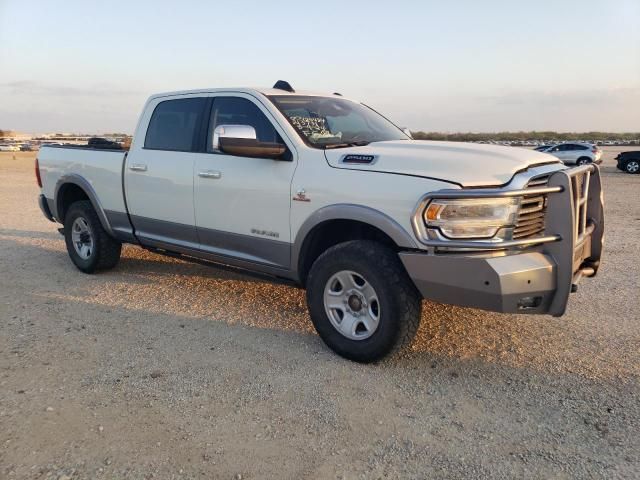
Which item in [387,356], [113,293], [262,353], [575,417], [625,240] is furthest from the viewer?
[625,240]

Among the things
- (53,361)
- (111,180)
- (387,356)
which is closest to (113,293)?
(111,180)

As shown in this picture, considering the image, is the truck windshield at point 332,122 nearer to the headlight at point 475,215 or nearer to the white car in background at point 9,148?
the headlight at point 475,215

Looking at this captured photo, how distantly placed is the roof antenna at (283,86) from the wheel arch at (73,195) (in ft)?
8.03

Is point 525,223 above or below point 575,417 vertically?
above

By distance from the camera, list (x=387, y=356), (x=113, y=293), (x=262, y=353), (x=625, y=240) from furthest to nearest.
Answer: (x=625, y=240), (x=113, y=293), (x=262, y=353), (x=387, y=356)

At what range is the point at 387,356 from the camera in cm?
386

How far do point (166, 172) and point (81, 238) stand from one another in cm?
204

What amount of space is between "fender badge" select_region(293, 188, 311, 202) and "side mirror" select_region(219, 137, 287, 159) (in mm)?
361

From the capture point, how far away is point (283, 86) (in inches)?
205

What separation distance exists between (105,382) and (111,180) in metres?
2.84

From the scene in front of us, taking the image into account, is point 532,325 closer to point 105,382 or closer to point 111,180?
point 105,382

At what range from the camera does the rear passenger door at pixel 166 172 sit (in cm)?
513

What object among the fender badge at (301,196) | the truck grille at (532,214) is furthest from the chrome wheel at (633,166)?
the fender badge at (301,196)

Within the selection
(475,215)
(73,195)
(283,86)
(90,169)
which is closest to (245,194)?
(283,86)
